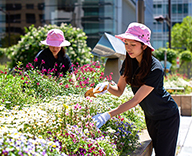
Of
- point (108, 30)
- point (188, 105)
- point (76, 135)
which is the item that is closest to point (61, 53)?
point (76, 135)

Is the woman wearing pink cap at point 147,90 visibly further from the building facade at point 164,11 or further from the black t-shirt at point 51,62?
the building facade at point 164,11

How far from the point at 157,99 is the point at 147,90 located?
0.77 ft

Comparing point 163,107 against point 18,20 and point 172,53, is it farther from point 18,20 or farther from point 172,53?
point 172,53

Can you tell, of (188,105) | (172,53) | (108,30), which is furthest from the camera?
(172,53)

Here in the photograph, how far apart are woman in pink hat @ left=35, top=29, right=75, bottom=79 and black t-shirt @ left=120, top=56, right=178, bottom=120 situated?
179 centimetres

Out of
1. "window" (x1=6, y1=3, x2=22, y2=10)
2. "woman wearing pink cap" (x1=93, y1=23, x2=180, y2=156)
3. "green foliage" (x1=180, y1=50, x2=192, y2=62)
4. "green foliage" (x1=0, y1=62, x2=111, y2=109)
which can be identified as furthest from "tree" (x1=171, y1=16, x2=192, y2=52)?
"woman wearing pink cap" (x1=93, y1=23, x2=180, y2=156)

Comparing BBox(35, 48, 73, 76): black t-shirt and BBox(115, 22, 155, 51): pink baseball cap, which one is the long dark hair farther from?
BBox(35, 48, 73, 76): black t-shirt

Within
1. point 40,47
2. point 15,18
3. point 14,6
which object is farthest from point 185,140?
point 14,6

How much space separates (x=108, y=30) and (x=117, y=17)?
54.6 inches

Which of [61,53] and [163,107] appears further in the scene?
[61,53]

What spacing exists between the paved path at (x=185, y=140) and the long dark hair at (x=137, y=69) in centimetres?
215

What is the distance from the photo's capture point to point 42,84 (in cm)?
412

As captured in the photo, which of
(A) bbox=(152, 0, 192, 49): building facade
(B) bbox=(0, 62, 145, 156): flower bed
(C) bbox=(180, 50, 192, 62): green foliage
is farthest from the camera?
(A) bbox=(152, 0, 192, 49): building facade

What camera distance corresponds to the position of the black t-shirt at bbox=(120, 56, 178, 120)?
276 centimetres
